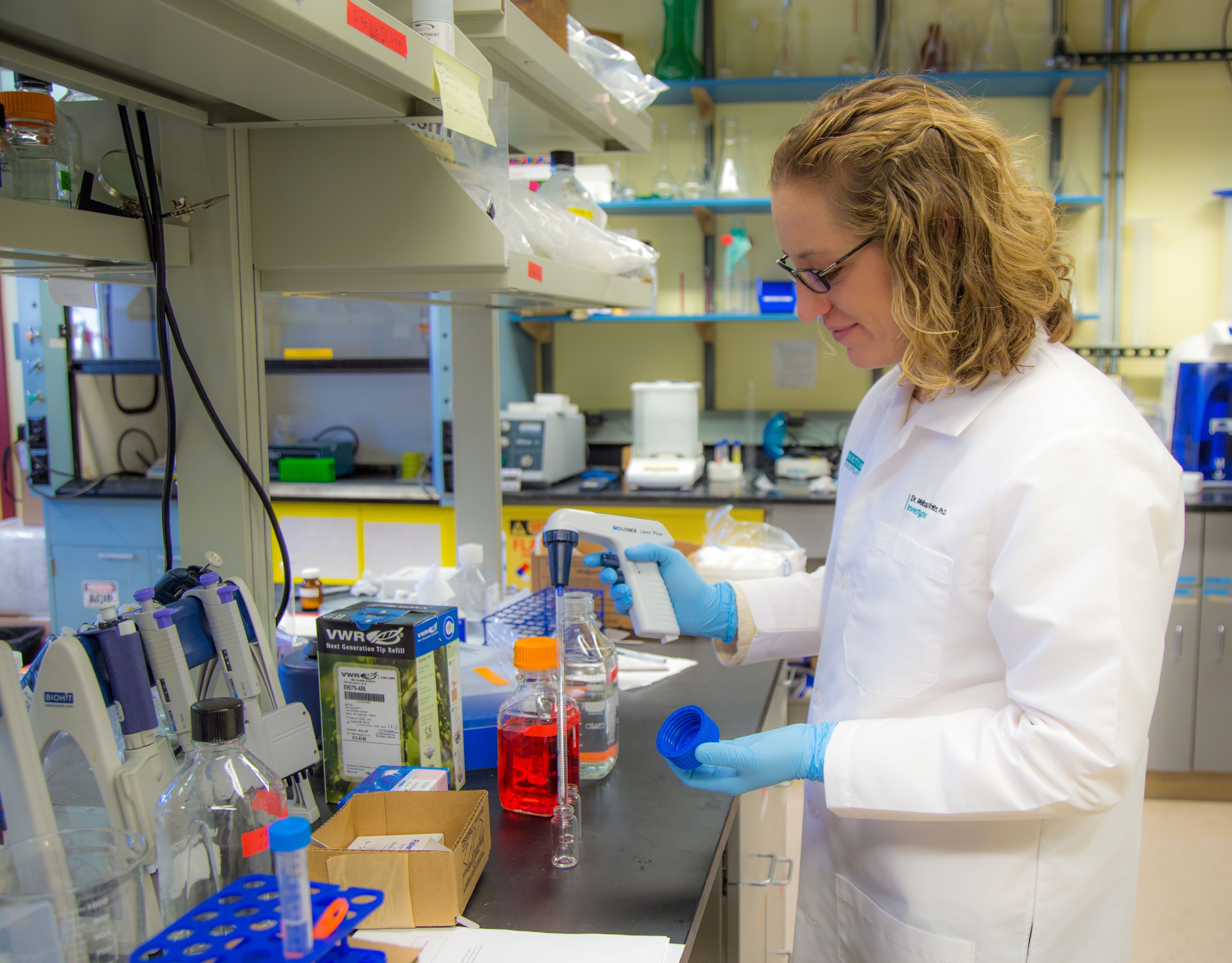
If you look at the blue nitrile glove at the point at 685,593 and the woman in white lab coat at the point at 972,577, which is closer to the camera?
the woman in white lab coat at the point at 972,577

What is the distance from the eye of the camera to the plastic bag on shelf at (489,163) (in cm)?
112

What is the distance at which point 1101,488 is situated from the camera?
33.8 inches

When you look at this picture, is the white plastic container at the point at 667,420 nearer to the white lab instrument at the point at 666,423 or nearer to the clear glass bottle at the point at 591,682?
the white lab instrument at the point at 666,423

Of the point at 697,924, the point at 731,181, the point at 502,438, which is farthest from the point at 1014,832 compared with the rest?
the point at 731,181

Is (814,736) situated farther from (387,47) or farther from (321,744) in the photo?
(387,47)

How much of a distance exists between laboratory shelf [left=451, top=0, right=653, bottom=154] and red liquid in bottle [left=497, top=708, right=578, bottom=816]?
826 millimetres

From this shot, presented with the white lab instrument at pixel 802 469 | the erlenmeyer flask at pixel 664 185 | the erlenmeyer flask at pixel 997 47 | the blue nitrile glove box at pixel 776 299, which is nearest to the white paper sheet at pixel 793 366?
the blue nitrile glove box at pixel 776 299

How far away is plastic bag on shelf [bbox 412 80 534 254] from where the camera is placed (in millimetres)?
1118

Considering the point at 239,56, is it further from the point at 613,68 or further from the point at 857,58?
the point at 857,58

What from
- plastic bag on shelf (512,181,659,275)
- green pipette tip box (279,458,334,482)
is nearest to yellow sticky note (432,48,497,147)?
plastic bag on shelf (512,181,659,275)

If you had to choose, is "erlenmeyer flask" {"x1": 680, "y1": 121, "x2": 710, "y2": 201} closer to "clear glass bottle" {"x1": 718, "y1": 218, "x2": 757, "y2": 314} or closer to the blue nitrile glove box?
"clear glass bottle" {"x1": 718, "y1": 218, "x2": 757, "y2": 314}

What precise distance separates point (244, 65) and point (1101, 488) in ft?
2.86

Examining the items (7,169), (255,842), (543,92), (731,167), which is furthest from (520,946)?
(731,167)

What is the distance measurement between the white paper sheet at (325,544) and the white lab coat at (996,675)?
8.72ft
